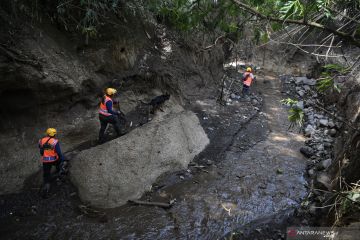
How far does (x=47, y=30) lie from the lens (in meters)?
7.12

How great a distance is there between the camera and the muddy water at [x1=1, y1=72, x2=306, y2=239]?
5645 mm

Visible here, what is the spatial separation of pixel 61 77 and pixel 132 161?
2.60 metres

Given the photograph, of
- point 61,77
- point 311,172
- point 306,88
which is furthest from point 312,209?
point 306,88

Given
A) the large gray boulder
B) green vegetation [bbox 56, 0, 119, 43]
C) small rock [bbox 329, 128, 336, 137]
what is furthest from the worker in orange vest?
green vegetation [bbox 56, 0, 119, 43]

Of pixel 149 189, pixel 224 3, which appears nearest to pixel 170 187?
pixel 149 189

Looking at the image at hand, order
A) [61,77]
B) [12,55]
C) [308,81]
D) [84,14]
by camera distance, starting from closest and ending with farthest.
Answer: [12,55] → [61,77] → [84,14] → [308,81]

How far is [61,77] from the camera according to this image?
22.7ft

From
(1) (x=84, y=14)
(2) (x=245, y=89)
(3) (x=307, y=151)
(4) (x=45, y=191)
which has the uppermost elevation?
(1) (x=84, y=14)

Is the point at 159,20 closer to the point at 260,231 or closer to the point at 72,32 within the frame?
the point at 72,32

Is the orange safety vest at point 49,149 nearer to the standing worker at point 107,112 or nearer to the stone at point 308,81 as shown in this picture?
the standing worker at point 107,112

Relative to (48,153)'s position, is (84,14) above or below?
above

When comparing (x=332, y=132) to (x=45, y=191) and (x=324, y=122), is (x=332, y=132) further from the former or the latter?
(x=45, y=191)

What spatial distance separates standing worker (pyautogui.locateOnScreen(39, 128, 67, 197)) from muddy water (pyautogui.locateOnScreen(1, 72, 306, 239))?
0.41 meters

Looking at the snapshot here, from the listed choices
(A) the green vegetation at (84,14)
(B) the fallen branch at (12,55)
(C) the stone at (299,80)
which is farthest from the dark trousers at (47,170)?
(C) the stone at (299,80)
